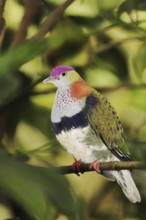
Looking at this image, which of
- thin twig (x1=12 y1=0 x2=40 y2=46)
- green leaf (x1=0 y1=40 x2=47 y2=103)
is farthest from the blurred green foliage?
green leaf (x1=0 y1=40 x2=47 y2=103)

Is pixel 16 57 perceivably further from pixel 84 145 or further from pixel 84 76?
pixel 84 76

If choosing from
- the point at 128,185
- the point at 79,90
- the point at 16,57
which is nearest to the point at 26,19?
the point at 79,90

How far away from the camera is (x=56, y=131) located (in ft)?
2.35

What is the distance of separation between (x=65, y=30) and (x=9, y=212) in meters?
0.31

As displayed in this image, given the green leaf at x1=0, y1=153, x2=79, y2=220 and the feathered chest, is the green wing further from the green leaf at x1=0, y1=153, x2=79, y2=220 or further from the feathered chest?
the green leaf at x1=0, y1=153, x2=79, y2=220

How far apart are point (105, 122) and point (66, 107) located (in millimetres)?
52

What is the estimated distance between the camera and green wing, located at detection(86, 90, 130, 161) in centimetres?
72

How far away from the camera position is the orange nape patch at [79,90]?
0.73 m

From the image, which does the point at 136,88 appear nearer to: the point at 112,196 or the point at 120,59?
the point at 120,59

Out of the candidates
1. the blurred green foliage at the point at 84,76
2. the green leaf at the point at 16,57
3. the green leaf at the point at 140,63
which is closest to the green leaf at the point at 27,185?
the green leaf at the point at 16,57

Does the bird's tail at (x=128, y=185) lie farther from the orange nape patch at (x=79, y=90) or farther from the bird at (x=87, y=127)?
the orange nape patch at (x=79, y=90)

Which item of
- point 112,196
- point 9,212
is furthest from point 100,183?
point 9,212

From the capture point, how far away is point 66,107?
0.73m

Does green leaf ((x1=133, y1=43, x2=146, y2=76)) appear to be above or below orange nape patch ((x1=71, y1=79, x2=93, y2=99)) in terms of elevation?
above
